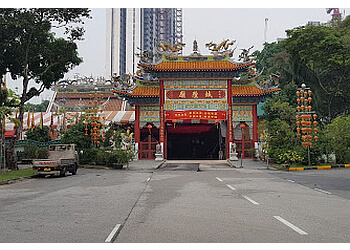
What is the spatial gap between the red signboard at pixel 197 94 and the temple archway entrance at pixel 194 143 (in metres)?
5.19

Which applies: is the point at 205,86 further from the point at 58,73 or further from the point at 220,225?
the point at 220,225

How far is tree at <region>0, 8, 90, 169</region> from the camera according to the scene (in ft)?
73.1

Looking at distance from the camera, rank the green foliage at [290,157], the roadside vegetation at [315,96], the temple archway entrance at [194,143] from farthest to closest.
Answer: the temple archway entrance at [194,143] < the roadside vegetation at [315,96] < the green foliage at [290,157]

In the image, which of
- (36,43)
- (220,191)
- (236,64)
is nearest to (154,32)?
(236,64)

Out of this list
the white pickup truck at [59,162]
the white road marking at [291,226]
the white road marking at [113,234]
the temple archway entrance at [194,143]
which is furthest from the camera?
the temple archway entrance at [194,143]

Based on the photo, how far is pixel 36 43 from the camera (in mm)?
23938

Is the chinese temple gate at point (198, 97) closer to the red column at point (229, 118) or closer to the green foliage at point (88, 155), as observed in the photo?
the red column at point (229, 118)

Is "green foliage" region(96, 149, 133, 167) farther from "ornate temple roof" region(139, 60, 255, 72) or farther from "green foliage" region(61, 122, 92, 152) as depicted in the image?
"ornate temple roof" region(139, 60, 255, 72)

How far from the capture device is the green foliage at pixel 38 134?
38.1m

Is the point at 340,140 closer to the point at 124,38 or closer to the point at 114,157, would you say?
the point at 114,157

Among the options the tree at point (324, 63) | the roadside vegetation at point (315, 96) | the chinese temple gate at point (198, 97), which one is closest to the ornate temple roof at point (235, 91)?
the chinese temple gate at point (198, 97)

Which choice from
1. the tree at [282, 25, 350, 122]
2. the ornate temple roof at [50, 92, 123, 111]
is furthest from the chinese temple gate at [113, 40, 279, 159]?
the ornate temple roof at [50, 92, 123, 111]

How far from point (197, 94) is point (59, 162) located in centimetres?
1659

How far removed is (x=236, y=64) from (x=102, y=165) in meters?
14.9
